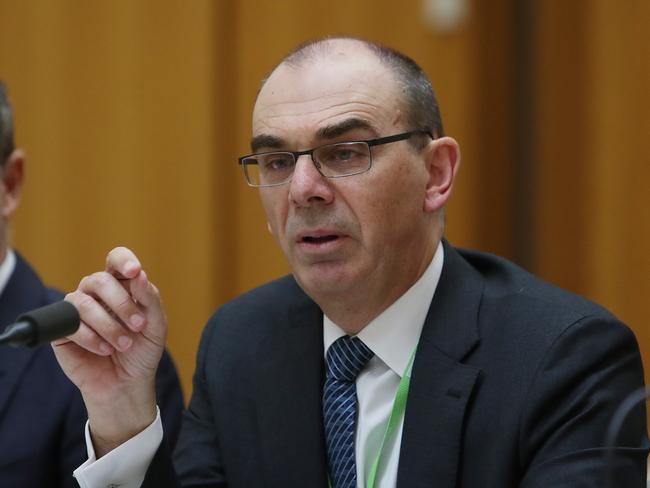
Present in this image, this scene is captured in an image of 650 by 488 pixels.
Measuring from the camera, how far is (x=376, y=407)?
1801mm

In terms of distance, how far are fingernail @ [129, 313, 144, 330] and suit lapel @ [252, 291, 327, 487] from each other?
13.1 inches

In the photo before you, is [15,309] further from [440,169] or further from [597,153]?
[597,153]

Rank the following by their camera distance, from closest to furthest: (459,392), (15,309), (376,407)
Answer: (459,392) → (376,407) → (15,309)

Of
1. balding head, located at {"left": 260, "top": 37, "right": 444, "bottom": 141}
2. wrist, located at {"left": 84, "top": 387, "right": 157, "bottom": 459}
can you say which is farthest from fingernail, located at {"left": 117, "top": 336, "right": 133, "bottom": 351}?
balding head, located at {"left": 260, "top": 37, "right": 444, "bottom": 141}

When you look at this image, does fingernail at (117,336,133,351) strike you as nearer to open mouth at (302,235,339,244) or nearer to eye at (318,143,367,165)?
open mouth at (302,235,339,244)

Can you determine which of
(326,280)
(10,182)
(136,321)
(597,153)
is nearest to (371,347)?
(326,280)

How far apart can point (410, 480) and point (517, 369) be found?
267 mm

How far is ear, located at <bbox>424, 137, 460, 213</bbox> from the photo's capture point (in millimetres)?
1890

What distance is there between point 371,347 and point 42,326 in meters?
0.70

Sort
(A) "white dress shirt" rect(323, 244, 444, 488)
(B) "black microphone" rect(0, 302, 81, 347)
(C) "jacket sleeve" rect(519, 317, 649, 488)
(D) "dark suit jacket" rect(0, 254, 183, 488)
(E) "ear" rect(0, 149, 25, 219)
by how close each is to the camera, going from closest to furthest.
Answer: (B) "black microphone" rect(0, 302, 81, 347) → (C) "jacket sleeve" rect(519, 317, 649, 488) → (A) "white dress shirt" rect(323, 244, 444, 488) → (D) "dark suit jacket" rect(0, 254, 183, 488) → (E) "ear" rect(0, 149, 25, 219)

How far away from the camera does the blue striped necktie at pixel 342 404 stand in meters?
1.78

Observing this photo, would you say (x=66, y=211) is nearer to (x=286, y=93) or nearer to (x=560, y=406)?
(x=286, y=93)

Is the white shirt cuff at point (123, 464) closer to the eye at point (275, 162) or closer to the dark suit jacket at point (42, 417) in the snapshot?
the dark suit jacket at point (42, 417)

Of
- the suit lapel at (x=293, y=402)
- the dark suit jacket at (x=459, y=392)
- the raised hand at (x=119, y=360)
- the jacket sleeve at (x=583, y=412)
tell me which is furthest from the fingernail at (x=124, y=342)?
the jacket sleeve at (x=583, y=412)
